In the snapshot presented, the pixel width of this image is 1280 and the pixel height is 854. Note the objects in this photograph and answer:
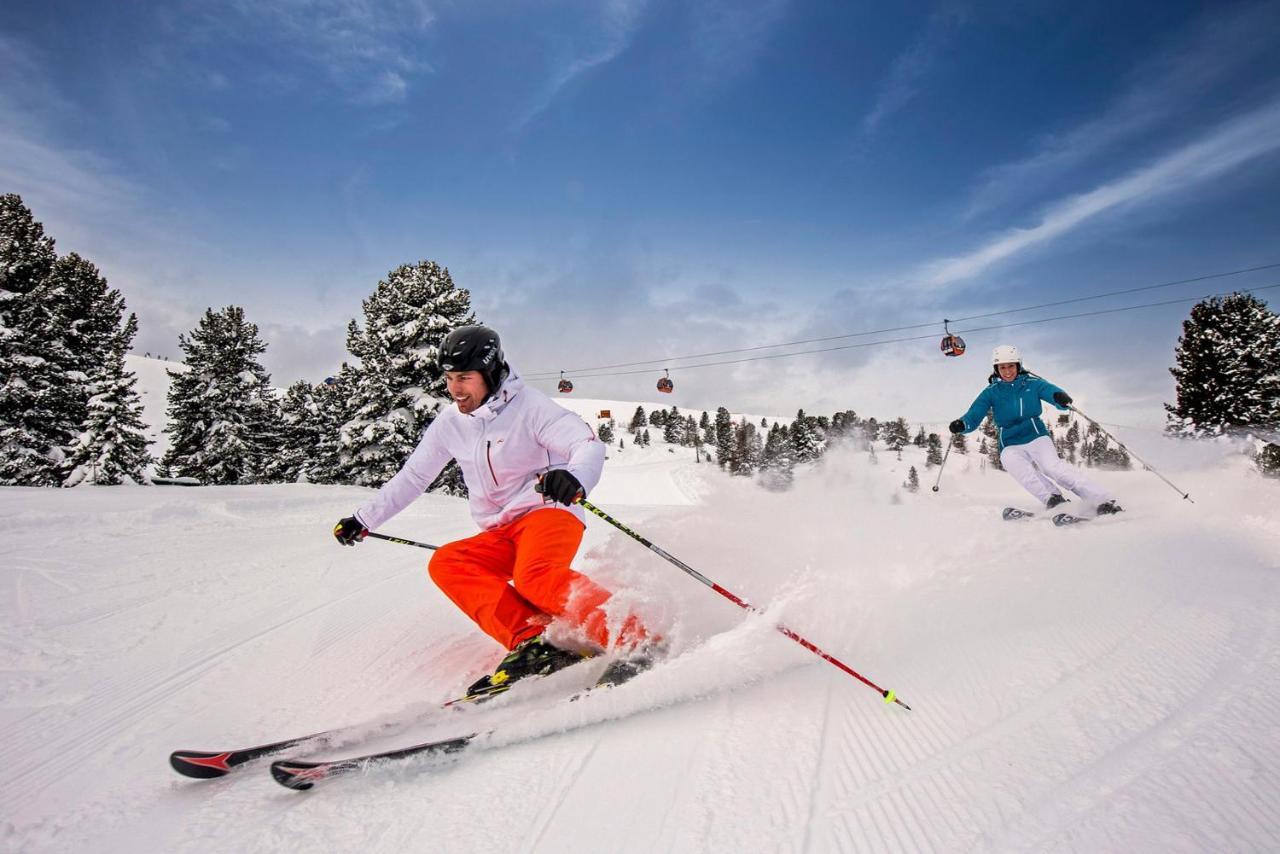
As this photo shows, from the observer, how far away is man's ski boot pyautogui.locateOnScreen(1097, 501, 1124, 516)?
259 inches

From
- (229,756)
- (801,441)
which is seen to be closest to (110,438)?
(229,756)

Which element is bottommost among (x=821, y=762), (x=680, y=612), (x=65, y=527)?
(x=821, y=762)

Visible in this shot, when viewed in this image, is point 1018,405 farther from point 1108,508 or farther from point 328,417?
point 328,417

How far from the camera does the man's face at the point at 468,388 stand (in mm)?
3305

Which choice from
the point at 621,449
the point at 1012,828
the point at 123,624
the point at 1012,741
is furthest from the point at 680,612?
the point at 621,449

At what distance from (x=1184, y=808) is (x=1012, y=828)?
0.49 m

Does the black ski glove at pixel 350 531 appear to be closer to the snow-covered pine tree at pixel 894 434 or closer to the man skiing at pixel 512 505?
the man skiing at pixel 512 505

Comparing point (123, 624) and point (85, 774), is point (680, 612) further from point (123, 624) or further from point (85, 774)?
point (123, 624)

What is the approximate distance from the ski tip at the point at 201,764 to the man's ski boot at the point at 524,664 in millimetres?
923

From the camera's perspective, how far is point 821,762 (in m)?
2.03

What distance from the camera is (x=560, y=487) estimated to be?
2.91 metres

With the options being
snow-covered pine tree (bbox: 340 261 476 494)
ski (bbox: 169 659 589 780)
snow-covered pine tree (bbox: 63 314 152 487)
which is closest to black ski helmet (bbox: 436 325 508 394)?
ski (bbox: 169 659 589 780)

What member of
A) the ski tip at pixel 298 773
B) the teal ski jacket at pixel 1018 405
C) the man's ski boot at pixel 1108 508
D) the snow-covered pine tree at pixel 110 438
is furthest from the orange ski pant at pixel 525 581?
the snow-covered pine tree at pixel 110 438

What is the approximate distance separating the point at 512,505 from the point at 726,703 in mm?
1666
